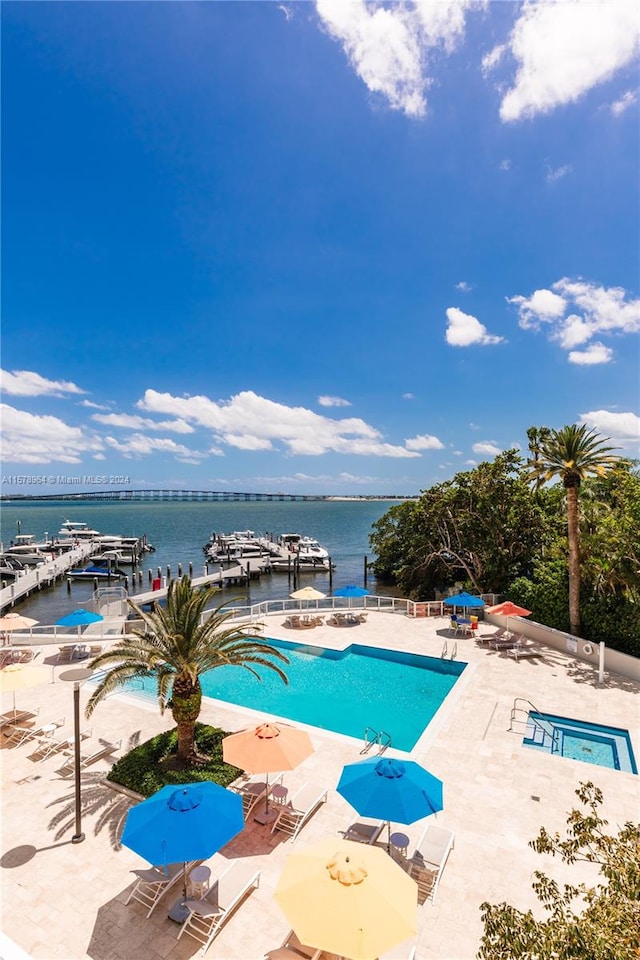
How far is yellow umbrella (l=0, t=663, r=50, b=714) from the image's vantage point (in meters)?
14.0

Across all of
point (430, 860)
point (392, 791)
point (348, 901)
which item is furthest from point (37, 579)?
point (348, 901)

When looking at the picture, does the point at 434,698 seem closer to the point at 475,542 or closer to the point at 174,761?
the point at 174,761

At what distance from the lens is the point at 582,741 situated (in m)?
14.7

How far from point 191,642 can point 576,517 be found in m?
18.1

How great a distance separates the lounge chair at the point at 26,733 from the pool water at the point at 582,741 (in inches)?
554

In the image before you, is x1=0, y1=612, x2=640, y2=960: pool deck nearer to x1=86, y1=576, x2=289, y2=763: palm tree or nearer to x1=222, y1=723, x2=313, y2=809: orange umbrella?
x1=222, y1=723, x2=313, y2=809: orange umbrella

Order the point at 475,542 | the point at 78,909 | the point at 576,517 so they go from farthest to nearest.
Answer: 1. the point at 475,542
2. the point at 576,517
3. the point at 78,909

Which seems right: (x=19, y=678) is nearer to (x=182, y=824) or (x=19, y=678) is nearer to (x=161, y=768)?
(x=161, y=768)

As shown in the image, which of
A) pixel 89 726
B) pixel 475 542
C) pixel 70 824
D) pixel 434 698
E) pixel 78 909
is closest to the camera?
pixel 78 909

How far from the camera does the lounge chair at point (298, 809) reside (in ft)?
34.7

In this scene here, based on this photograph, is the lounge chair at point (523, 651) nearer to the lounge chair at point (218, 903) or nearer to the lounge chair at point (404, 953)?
the lounge chair at point (404, 953)

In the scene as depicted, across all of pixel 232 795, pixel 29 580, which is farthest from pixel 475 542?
pixel 29 580

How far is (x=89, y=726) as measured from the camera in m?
15.0

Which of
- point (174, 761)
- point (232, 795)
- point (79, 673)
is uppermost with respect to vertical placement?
point (79, 673)
